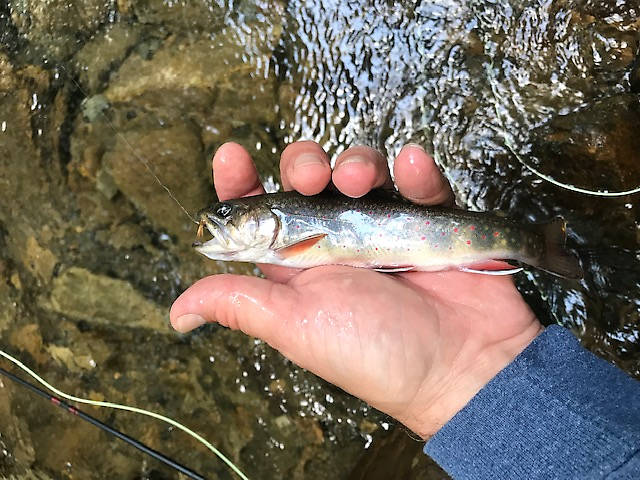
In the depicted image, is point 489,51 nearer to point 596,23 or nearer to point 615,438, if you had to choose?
point 596,23

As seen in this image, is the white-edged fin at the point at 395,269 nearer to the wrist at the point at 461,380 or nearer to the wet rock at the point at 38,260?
the wrist at the point at 461,380

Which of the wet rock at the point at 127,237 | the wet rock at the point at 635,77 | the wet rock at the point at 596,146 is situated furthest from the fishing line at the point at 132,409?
the wet rock at the point at 635,77

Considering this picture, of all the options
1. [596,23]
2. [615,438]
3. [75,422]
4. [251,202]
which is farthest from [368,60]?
[75,422]

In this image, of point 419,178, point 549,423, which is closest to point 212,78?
point 419,178

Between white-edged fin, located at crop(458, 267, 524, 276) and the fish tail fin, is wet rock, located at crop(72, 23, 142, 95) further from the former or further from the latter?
the fish tail fin

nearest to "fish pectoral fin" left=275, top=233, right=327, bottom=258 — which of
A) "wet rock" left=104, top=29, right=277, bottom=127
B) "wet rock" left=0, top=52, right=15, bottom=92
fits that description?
"wet rock" left=104, top=29, right=277, bottom=127
